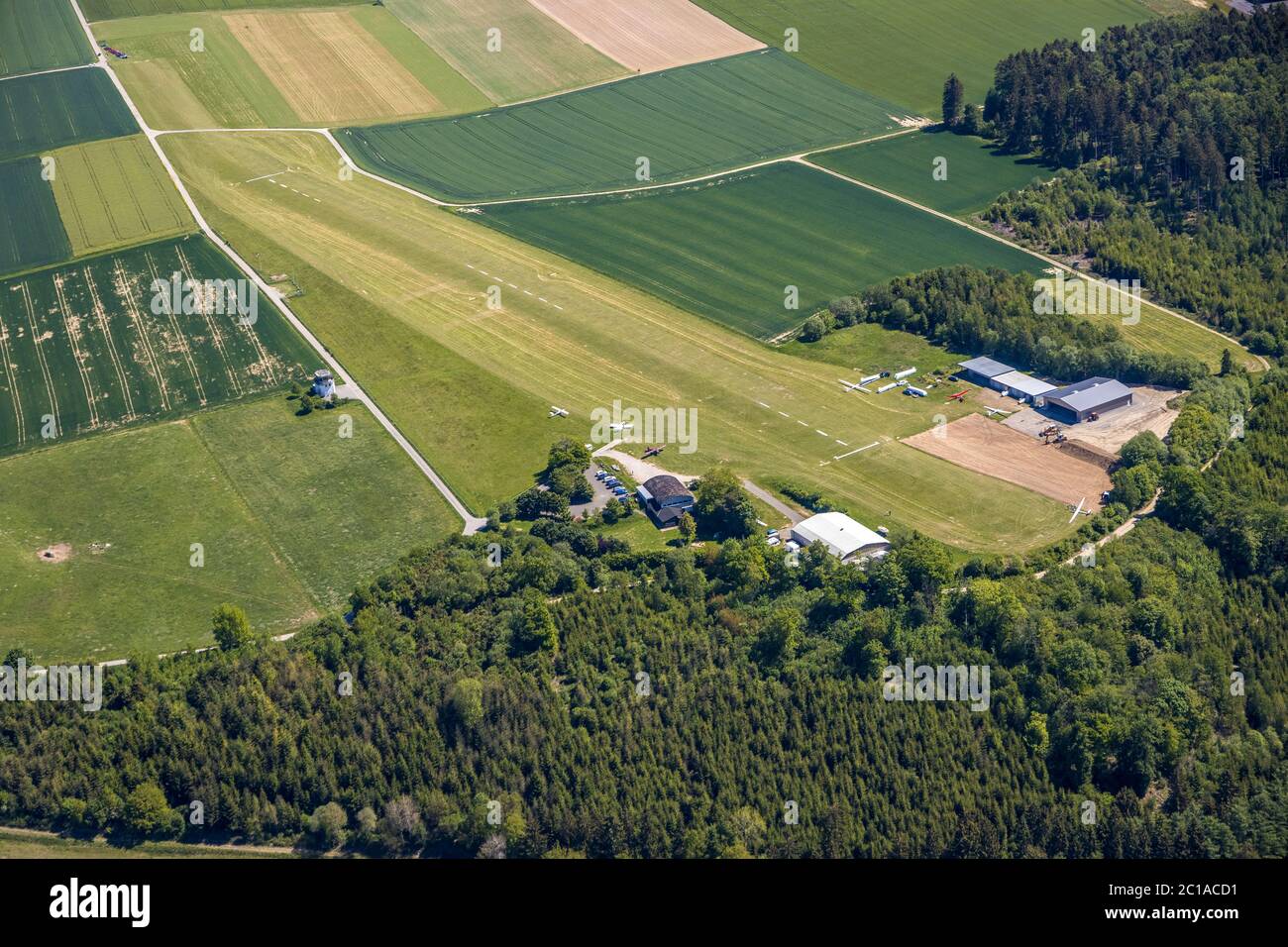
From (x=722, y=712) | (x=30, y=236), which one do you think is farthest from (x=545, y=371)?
(x=30, y=236)

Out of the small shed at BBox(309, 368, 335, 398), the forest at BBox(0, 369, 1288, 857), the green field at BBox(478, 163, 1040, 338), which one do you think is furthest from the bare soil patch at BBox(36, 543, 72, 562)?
the green field at BBox(478, 163, 1040, 338)

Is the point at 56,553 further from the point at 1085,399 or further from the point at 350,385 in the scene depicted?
the point at 1085,399

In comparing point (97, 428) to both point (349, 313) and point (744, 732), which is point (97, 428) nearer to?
point (349, 313)

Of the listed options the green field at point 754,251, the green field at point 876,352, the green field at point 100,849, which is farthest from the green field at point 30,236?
the green field at point 100,849

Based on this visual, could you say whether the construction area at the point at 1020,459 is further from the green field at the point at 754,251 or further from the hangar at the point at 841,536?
the green field at the point at 754,251

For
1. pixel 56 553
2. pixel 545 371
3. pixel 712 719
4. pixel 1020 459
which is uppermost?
pixel 545 371
